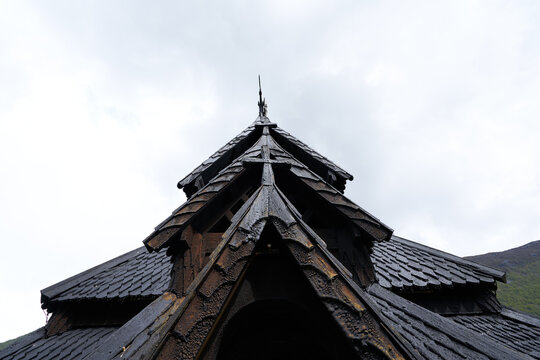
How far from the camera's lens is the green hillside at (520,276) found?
636 inches

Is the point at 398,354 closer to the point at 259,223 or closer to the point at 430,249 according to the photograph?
the point at 259,223

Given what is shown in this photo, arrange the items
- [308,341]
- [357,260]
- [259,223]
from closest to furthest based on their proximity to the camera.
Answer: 1. [259,223]
2. [308,341]
3. [357,260]

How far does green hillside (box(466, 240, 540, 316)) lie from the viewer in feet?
53.0

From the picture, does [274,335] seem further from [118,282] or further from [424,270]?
[118,282]

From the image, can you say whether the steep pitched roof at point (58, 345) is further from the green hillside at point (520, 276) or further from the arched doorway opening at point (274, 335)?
the green hillside at point (520, 276)

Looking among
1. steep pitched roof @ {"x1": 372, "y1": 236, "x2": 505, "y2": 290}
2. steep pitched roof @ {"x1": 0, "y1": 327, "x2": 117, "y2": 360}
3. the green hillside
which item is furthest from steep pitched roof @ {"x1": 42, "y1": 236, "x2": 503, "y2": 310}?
the green hillside

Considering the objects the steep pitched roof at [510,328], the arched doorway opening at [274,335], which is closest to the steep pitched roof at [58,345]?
the arched doorway opening at [274,335]

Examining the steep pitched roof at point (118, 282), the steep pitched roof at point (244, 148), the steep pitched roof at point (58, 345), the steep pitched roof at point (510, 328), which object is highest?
the steep pitched roof at point (244, 148)

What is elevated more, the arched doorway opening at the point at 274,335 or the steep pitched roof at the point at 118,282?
the steep pitched roof at the point at 118,282

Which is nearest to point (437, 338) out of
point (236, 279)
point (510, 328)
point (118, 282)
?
point (236, 279)

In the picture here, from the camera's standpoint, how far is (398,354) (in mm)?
1229

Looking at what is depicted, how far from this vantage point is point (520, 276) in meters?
19.9

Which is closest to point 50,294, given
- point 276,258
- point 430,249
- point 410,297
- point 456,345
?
point 276,258

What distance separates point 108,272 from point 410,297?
844 cm
